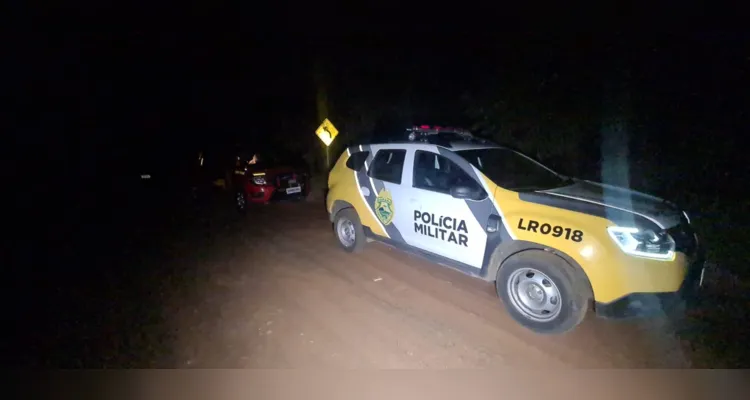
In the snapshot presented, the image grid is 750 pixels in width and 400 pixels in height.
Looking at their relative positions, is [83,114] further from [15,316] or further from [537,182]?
[537,182]

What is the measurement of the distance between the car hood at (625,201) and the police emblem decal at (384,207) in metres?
1.96

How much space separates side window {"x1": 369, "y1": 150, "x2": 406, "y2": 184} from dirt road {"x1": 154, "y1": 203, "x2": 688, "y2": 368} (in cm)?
123

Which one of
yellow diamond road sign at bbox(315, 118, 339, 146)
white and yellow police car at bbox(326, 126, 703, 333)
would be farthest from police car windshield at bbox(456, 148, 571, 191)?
yellow diamond road sign at bbox(315, 118, 339, 146)

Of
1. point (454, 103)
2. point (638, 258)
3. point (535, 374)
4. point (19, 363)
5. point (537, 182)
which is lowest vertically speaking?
point (19, 363)

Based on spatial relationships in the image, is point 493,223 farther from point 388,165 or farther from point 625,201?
point 388,165

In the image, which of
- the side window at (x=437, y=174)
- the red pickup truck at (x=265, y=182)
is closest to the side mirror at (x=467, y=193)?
the side window at (x=437, y=174)

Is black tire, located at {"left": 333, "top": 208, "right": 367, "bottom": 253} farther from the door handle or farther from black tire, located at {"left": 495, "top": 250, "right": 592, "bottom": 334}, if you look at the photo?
black tire, located at {"left": 495, "top": 250, "right": 592, "bottom": 334}

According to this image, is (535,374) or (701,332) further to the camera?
(701,332)

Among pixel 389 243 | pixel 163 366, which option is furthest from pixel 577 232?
pixel 163 366

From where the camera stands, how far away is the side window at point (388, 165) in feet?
19.4

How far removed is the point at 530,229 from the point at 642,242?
91 centimetres

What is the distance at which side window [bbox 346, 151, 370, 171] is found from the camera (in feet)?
21.5

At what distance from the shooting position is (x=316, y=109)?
55.0 feet

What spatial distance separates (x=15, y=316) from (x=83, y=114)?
20.9 m
